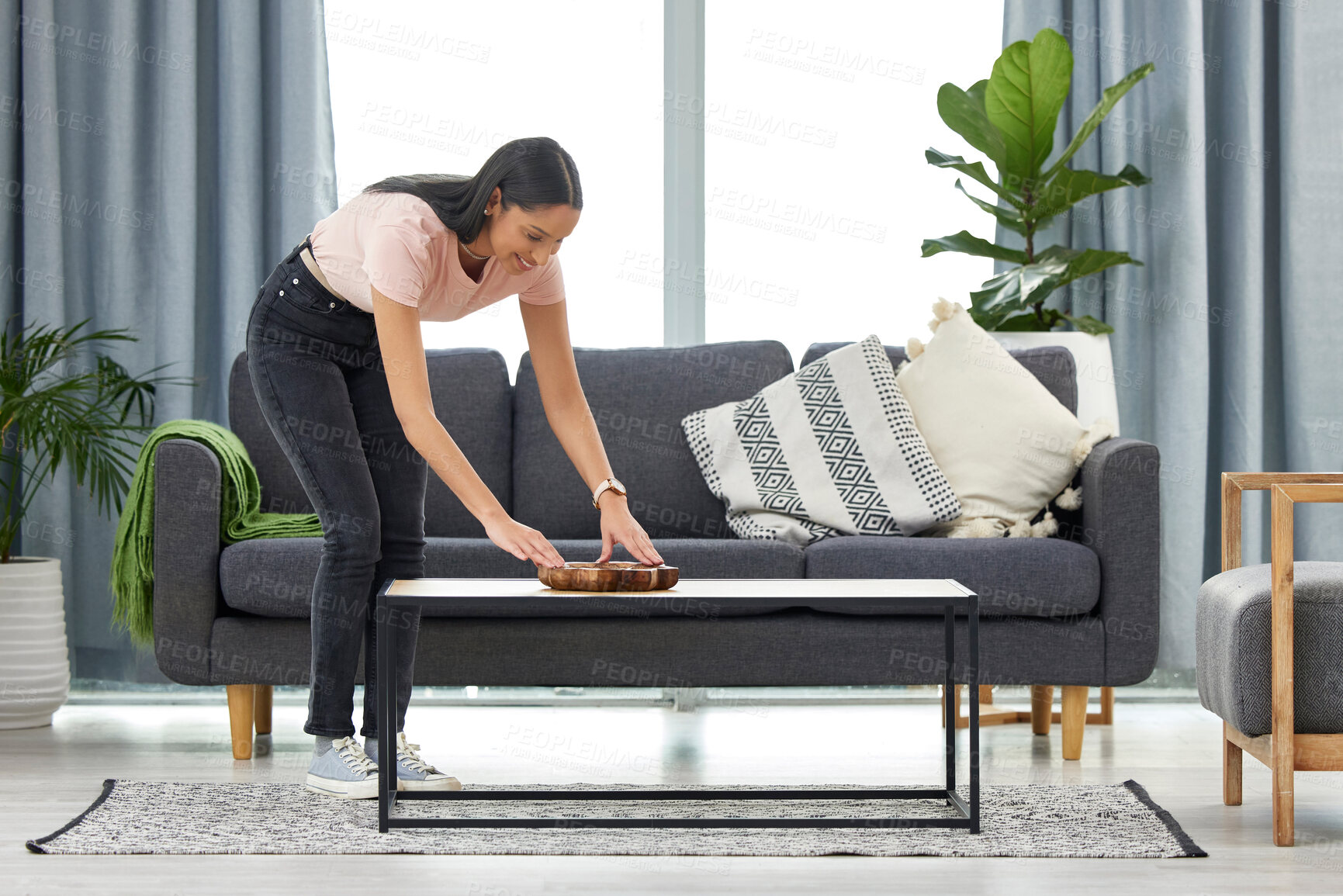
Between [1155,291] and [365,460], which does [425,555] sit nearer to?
[365,460]

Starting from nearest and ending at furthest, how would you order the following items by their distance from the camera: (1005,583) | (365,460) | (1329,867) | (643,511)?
1. (1329,867)
2. (365,460)
3. (1005,583)
4. (643,511)

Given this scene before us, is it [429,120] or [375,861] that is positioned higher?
[429,120]

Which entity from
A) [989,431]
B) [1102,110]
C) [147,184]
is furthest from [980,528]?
[147,184]

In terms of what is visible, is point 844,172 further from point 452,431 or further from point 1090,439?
point 452,431

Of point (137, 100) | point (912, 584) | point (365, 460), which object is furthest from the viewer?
point (137, 100)

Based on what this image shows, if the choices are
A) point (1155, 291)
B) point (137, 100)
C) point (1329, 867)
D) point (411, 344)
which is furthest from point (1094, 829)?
point (137, 100)

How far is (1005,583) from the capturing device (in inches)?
88.8

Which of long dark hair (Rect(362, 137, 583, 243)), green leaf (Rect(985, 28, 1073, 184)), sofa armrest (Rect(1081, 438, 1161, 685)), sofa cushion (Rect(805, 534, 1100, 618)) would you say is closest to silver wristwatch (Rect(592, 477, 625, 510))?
long dark hair (Rect(362, 137, 583, 243))

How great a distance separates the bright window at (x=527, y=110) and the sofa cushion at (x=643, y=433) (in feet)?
1.48

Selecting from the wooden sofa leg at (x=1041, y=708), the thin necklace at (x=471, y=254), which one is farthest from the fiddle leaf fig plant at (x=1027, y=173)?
the thin necklace at (x=471, y=254)

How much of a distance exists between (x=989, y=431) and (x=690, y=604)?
1.13 m

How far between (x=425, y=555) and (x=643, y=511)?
62 centimetres

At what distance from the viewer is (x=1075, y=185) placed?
116 inches

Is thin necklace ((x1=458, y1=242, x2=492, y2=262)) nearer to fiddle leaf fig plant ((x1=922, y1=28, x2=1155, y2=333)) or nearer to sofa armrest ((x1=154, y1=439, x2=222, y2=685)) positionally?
sofa armrest ((x1=154, y1=439, x2=222, y2=685))
